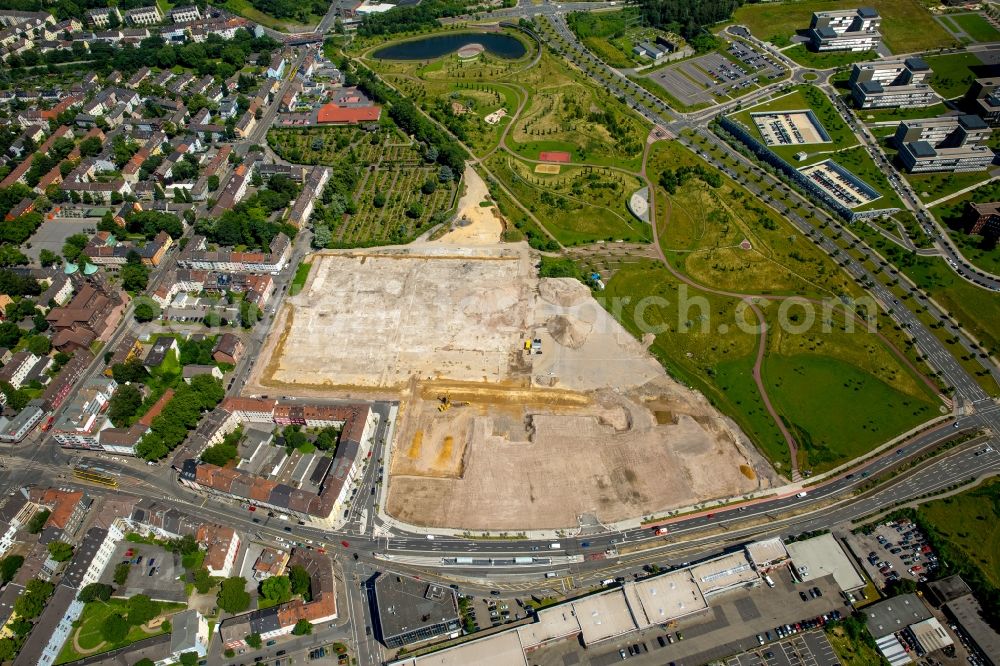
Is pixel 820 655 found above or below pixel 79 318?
above

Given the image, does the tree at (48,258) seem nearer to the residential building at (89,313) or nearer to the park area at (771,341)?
the residential building at (89,313)

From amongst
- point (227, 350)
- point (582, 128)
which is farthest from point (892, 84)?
point (227, 350)

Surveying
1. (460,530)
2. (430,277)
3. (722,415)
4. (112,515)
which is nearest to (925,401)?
(722,415)

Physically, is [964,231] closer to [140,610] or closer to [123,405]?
[140,610]

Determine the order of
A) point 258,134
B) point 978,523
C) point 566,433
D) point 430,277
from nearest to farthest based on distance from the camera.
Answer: point 978,523, point 566,433, point 430,277, point 258,134

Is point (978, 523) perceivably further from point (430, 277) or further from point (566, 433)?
point (430, 277)

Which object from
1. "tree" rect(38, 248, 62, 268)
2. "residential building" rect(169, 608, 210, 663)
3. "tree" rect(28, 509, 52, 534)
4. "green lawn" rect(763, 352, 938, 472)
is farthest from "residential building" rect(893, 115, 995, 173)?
"tree" rect(38, 248, 62, 268)

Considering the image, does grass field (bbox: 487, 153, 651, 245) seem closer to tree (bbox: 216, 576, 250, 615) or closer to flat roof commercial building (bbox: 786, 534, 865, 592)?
flat roof commercial building (bbox: 786, 534, 865, 592)
